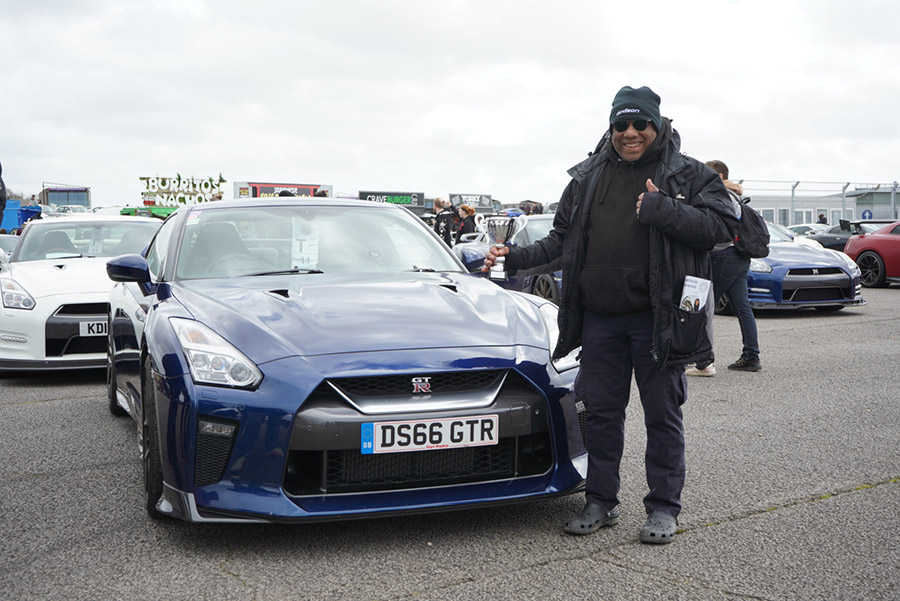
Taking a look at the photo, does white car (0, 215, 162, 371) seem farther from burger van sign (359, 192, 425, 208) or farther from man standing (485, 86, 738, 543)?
burger van sign (359, 192, 425, 208)

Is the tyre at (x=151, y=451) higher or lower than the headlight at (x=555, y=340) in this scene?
lower

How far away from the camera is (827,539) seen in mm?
3379

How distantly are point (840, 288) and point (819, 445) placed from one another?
25.0 feet

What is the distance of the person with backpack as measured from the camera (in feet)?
24.5

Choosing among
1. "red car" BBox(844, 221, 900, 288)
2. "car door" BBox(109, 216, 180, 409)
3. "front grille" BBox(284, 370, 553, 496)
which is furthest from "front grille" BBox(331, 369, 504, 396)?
"red car" BBox(844, 221, 900, 288)

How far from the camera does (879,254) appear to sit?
16625 millimetres

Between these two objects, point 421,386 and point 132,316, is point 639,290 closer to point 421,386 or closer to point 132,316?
point 421,386

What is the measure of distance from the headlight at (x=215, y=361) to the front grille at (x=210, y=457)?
20cm

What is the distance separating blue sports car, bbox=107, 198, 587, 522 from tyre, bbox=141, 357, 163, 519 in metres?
0.01

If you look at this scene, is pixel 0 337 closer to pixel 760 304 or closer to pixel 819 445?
pixel 819 445

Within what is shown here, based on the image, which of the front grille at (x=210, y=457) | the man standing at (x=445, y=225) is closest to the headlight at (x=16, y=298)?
the front grille at (x=210, y=457)

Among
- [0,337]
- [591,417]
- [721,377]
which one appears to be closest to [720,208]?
[591,417]

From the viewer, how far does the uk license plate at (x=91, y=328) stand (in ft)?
24.0

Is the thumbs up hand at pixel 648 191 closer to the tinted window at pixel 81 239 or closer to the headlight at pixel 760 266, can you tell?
the tinted window at pixel 81 239
